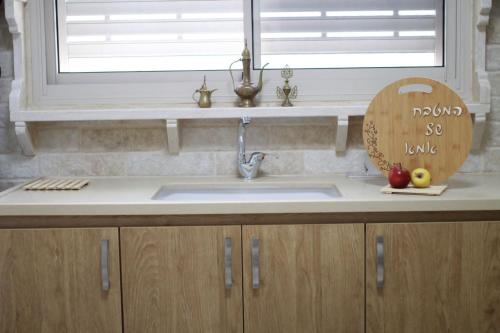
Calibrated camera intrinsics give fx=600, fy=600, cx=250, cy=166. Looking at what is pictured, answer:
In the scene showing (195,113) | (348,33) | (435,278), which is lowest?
(435,278)

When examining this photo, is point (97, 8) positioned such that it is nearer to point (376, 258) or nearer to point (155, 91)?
point (155, 91)

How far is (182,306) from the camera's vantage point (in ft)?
6.73

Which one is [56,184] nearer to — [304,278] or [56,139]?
[56,139]

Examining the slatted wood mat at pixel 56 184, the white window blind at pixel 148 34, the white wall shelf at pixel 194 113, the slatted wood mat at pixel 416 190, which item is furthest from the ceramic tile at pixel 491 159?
the slatted wood mat at pixel 56 184

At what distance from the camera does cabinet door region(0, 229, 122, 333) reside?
2041 mm

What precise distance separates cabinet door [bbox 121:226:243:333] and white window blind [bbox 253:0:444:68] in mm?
951

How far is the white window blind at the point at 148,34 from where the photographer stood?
2.62 meters

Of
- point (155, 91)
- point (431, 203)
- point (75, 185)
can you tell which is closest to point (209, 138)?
point (155, 91)

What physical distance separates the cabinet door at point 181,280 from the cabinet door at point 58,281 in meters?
0.06

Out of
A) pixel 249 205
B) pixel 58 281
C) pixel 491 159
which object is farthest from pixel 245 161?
pixel 491 159

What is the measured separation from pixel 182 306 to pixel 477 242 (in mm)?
1026

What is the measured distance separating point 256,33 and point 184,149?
595 millimetres

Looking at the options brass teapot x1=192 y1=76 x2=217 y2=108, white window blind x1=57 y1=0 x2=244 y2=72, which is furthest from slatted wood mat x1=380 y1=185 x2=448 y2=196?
white window blind x1=57 y1=0 x2=244 y2=72

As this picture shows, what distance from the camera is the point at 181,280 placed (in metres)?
2.04
